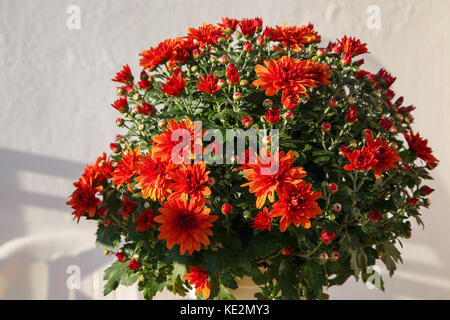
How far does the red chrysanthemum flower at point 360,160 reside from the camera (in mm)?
646

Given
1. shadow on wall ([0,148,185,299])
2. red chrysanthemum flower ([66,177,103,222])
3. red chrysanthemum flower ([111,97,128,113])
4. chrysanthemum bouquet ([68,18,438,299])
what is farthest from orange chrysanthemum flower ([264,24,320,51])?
shadow on wall ([0,148,185,299])

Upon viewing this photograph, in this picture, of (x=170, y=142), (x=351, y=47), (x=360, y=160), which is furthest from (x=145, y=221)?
(x=351, y=47)

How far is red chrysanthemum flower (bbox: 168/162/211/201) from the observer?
24.9 inches

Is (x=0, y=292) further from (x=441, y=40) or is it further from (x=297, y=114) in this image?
(x=441, y=40)

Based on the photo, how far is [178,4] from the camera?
1520 millimetres

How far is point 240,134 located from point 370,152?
214 mm

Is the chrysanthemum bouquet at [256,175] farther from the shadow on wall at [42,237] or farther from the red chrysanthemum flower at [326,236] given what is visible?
the shadow on wall at [42,237]

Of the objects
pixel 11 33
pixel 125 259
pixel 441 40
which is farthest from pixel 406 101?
pixel 11 33

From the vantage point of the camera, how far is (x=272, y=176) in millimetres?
612

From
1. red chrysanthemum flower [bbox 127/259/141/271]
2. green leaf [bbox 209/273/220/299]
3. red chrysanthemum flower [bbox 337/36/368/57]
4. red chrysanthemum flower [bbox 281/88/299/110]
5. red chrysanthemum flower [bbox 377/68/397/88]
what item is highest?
red chrysanthemum flower [bbox 337/36/368/57]

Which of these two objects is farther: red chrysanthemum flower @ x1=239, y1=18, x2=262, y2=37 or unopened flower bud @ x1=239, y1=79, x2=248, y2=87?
red chrysanthemum flower @ x1=239, y1=18, x2=262, y2=37

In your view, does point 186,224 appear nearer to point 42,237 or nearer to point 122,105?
point 122,105

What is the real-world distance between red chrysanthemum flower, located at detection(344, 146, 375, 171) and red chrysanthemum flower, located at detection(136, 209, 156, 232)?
1.11ft

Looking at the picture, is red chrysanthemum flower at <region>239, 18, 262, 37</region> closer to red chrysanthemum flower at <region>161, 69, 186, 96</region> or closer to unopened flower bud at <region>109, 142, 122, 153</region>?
red chrysanthemum flower at <region>161, 69, 186, 96</region>
